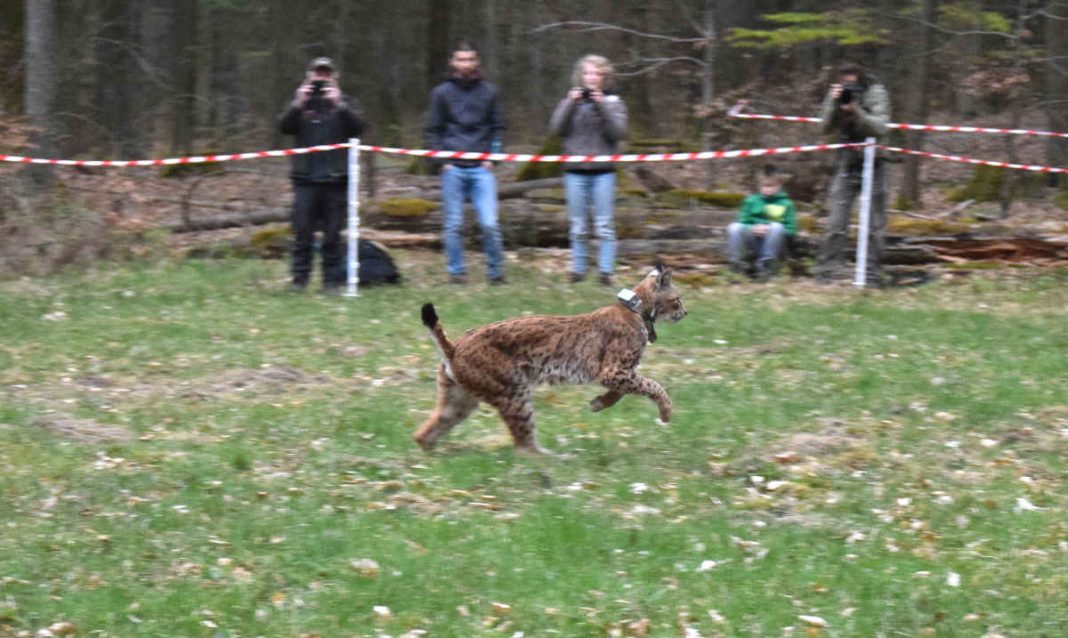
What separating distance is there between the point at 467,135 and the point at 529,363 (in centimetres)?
662

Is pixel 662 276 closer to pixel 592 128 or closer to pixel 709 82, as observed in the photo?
pixel 592 128

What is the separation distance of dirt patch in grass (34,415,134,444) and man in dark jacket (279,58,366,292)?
5.18m

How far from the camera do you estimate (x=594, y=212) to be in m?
14.6

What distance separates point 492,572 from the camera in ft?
22.1

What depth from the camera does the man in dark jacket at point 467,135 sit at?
14.5 metres

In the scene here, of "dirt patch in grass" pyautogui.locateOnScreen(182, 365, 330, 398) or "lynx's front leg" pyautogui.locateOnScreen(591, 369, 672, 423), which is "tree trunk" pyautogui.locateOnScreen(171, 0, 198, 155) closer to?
"dirt patch in grass" pyautogui.locateOnScreen(182, 365, 330, 398)

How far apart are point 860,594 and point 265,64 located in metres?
23.1

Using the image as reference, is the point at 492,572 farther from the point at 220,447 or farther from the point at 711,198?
the point at 711,198

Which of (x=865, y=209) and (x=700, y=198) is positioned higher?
(x=865, y=209)

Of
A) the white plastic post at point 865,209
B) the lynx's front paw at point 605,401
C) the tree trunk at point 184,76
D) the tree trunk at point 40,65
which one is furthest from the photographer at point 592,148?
the tree trunk at point 184,76

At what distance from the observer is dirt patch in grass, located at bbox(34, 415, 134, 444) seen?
8.91 meters

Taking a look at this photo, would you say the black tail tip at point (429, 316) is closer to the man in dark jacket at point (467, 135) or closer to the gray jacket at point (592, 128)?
the man in dark jacket at point (467, 135)

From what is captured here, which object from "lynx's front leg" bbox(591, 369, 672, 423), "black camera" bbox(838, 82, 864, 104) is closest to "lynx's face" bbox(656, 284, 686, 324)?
"lynx's front leg" bbox(591, 369, 672, 423)

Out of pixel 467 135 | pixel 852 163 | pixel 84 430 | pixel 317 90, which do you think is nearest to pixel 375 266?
pixel 467 135
